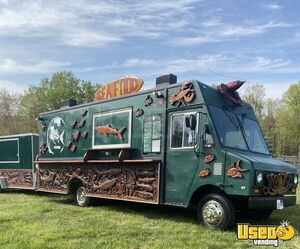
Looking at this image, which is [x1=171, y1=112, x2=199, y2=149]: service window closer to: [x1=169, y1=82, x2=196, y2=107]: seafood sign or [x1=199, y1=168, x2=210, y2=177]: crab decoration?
[x1=169, y1=82, x2=196, y2=107]: seafood sign

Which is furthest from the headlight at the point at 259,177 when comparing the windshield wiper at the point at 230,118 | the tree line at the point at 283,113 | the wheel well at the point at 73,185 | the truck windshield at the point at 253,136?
the tree line at the point at 283,113

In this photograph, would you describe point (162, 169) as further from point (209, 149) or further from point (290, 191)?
point (290, 191)

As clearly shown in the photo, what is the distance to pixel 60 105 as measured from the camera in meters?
51.3

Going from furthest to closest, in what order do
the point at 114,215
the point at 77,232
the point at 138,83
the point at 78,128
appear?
1. the point at 78,128
2. the point at 138,83
3. the point at 114,215
4. the point at 77,232

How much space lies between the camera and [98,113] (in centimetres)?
1247

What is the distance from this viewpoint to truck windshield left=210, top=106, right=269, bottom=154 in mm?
9155

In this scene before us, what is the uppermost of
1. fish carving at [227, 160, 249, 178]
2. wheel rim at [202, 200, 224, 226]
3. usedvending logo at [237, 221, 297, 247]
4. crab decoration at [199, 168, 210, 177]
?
fish carving at [227, 160, 249, 178]

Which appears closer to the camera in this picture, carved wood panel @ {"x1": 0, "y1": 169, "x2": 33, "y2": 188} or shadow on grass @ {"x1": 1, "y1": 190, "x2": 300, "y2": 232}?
shadow on grass @ {"x1": 1, "y1": 190, "x2": 300, "y2": 232}

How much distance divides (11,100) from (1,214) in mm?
41597

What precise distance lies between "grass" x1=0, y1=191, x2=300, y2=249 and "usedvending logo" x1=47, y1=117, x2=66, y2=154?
2.52 m

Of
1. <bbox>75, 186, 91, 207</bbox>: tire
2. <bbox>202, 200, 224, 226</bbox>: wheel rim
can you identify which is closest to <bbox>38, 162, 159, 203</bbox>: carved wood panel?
<bbox>75, 186, 91, 207</bbox>: tire

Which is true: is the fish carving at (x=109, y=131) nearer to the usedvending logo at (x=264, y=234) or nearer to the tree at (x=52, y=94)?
the usedvending logo at (x=264, y=234)

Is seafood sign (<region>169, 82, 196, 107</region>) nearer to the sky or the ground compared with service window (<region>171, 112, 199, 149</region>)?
nearer to the sky

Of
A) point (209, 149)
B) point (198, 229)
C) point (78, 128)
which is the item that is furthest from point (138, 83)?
point (198, 229)
